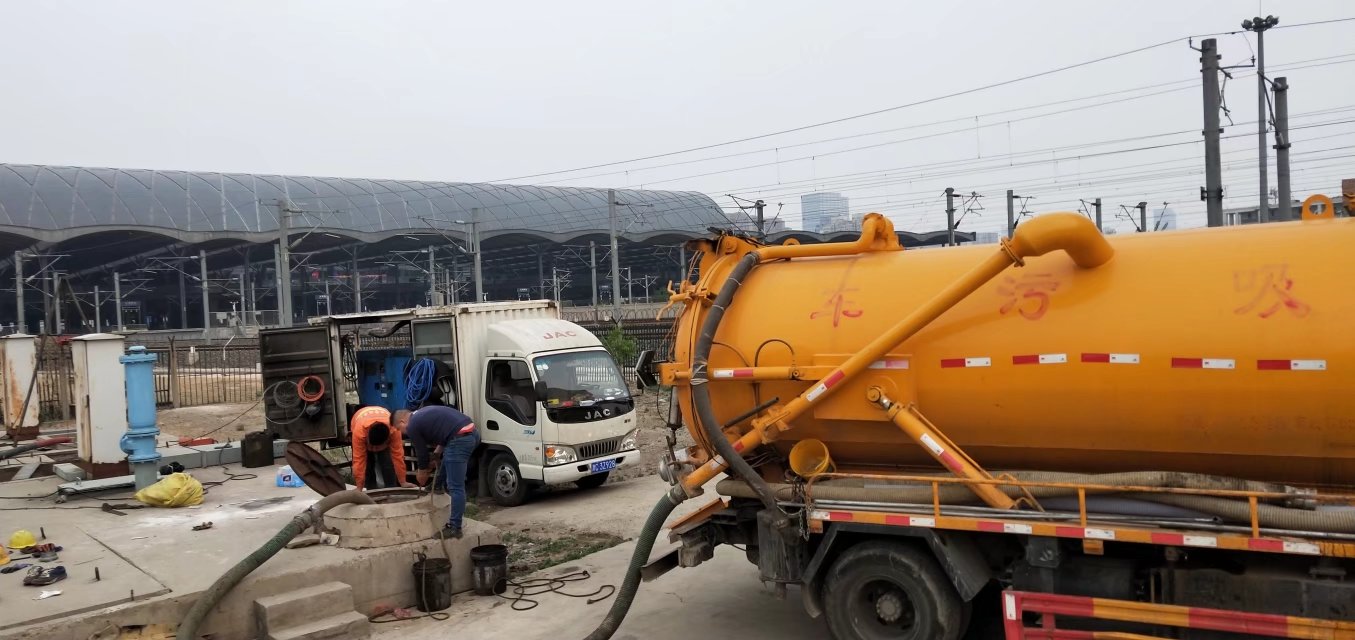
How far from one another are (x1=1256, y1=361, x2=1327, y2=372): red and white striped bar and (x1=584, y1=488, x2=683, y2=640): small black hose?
160 inches

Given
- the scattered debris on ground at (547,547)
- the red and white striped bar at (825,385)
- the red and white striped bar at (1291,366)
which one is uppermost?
the red and white striped bar at (1291,366)

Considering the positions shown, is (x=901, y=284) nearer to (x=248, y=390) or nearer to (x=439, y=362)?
(x=439, y=362)

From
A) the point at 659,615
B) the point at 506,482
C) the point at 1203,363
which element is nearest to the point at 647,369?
the point at 659,615

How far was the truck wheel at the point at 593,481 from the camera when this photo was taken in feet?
43.7

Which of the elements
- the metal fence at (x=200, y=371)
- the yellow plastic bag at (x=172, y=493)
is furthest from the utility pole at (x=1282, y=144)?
the yellow plastic bag at (x=172, y=493)

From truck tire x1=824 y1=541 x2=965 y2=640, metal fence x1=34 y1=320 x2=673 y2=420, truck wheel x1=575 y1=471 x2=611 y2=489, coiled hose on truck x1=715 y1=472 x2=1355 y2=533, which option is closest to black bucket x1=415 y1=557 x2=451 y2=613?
coiled hose on truck x1=715 y1=472 x2=1355 y2=533

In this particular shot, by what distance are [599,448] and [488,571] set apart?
4.51m

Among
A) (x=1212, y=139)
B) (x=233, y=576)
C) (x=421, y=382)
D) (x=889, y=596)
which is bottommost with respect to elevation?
(x=889, y=596)

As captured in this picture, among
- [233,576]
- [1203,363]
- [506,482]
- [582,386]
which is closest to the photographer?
[1203,363]

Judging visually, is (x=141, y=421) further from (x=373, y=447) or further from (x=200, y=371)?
(x=200, y=371)

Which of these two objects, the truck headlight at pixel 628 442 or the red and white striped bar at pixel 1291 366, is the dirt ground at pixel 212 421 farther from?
the red and white striped bar at pixel 1291 366

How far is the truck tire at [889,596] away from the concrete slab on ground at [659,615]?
2.24 feet

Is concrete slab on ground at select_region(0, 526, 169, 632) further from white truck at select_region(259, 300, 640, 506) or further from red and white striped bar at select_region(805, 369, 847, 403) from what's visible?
red and white striped bar at select_region(805, 369, 847, 403)

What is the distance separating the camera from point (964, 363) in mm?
6051
